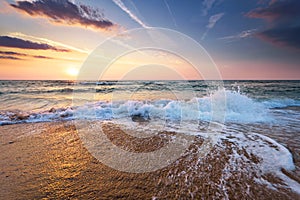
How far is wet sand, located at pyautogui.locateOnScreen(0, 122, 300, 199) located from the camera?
6.43ft

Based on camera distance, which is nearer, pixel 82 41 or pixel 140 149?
pixel 140 149

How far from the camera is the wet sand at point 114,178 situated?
196 centimetres

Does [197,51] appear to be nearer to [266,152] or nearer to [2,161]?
[266,152]

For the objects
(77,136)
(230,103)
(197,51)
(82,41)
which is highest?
(82,41)

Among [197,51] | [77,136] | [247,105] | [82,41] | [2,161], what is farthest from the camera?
[247,105]

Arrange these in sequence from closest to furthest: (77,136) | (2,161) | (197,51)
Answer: (2,161) → (77,136) → (197,51)

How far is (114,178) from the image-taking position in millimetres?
2281

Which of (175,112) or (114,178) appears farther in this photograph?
(175,112)

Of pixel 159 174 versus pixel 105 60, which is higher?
pixel 105 60

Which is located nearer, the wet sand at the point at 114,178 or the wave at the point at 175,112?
the wet sand at the point at 114,178

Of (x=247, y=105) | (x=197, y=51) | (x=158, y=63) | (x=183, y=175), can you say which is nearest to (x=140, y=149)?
(x=183, y=175)

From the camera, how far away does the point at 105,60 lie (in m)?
4.34

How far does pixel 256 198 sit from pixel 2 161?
4.42 m

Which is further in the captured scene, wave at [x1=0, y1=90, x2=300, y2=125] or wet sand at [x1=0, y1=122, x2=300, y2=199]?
wave at [x1=0, y1=90, x2=300, y2=125]
